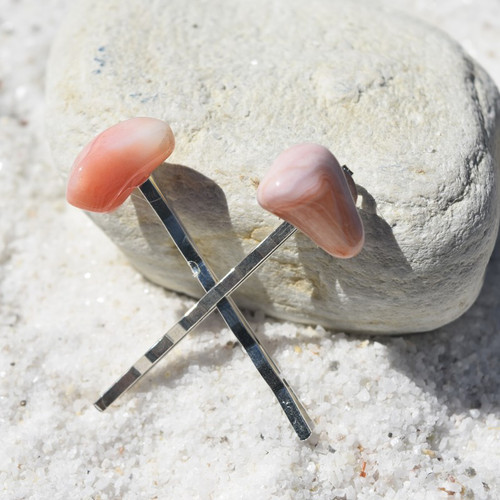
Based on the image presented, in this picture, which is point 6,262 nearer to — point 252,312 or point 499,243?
point 252,312

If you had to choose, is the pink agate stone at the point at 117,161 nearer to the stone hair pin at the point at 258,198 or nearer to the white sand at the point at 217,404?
the stone hair pin at the point at 258,198

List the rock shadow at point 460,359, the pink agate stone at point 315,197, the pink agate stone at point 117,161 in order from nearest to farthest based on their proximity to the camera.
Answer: the pink agate stone at point 315,197, the pink agate stone at point 117,161, the rock shadow at point 460,359

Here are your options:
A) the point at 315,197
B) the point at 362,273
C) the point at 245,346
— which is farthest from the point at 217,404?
the point at 315,197

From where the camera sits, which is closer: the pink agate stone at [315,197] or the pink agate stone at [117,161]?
the pink agate stone at [315,197]

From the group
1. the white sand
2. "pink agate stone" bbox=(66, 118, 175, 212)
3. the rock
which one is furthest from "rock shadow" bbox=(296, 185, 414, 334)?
"pink agate stone" bbox=(66, 118, 175, 212)

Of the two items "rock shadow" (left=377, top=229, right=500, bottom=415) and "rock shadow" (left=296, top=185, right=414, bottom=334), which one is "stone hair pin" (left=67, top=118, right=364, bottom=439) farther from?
"rock shadow" (left=377, top=229, right=500, bottom=415)

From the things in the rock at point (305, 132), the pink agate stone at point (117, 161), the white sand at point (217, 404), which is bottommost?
the white sand at point (217, 404)

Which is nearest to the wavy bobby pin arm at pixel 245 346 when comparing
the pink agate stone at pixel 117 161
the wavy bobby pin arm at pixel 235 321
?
the wavy bobby pin arm at pixel 235 321
